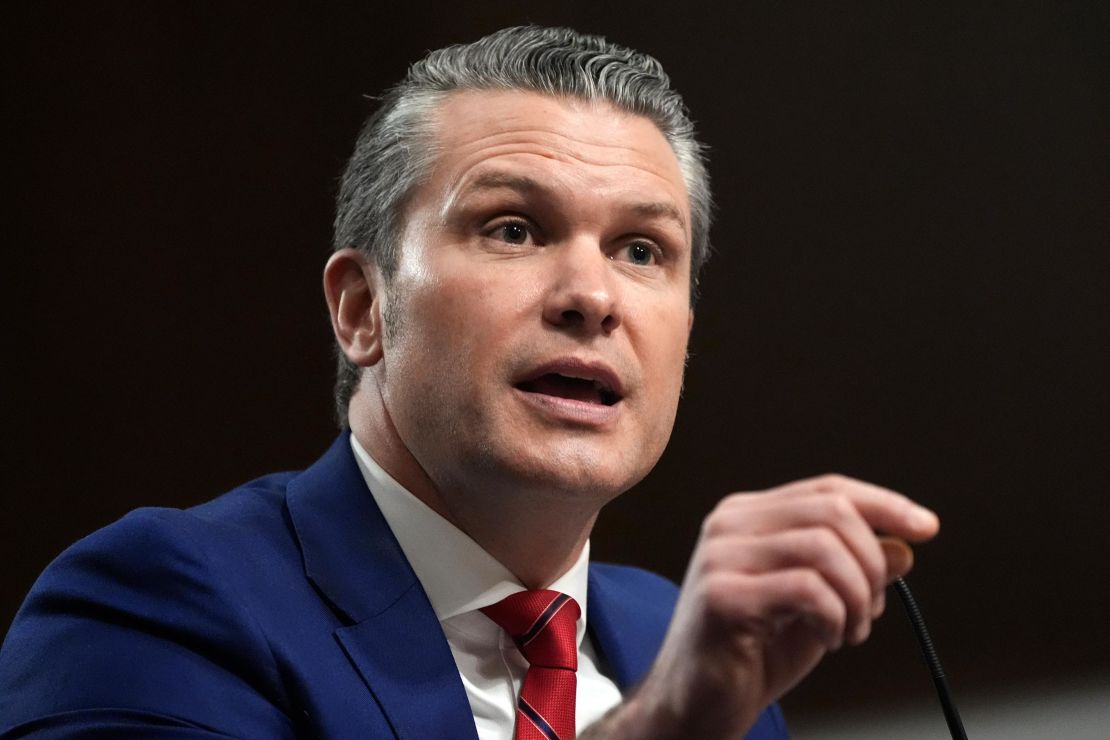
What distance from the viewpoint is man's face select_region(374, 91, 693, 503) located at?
1.49 meters

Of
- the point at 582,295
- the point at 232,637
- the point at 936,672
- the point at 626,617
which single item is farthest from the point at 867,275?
the point at 232,637

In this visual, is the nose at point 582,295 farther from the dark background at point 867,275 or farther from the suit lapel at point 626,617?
the dark background at point 867,275

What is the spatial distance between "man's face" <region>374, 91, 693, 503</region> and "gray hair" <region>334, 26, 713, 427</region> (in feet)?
0.09

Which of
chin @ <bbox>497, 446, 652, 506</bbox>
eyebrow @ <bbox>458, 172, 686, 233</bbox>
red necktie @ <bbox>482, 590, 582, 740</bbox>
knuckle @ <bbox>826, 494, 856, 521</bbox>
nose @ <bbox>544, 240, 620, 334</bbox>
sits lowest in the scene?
red necktie @ <bbox>482, 590, 582, 740</bbox>

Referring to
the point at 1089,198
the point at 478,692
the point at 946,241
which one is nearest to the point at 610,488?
the point at 478,692

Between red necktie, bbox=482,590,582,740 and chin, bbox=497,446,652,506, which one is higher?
chin, bbox=497,446,652,506

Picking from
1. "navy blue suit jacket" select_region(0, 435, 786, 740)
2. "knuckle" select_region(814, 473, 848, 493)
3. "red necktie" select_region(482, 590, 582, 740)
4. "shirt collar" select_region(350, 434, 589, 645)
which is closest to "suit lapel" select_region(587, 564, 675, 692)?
"red necktie" select_region(482, 590, 582, 740)

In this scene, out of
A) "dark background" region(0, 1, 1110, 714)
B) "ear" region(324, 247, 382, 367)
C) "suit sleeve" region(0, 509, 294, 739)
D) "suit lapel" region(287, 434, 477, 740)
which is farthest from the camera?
"dark background" region(0, 1, 1110, 714)

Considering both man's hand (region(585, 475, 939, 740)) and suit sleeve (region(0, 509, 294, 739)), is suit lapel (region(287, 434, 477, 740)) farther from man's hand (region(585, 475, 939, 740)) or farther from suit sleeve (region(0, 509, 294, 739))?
man's hand (region(585, 475, 939, 740))

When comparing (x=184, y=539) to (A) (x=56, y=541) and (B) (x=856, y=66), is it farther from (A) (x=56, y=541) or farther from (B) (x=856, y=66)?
(B) (x=856, y=66)

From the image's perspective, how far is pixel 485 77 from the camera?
5.76 ft

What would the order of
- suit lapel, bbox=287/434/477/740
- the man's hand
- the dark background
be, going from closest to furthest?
the man's hand < suit lapel, bbox=287/434/477/740 < the dark background

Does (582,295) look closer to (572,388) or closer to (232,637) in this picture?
(572,388)

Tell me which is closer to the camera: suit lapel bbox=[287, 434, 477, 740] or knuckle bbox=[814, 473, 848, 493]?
knuckle bbox=[814, 473, 848, 493]
